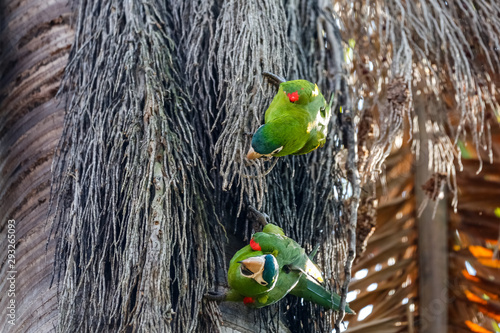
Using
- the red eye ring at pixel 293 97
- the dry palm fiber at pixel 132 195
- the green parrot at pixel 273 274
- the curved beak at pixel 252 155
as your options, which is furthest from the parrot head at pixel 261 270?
the red eye ring at pixel 293 97

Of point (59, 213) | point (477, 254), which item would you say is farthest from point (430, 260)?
point (59, 213)

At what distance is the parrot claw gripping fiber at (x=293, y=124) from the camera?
212cm

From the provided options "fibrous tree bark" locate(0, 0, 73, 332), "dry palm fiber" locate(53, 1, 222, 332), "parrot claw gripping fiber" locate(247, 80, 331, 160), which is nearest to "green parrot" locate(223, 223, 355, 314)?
"dry palm fiber" locate(53, 1, 222, 332)

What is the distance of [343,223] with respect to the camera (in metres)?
2.46

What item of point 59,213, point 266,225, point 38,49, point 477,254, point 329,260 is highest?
point 38,49

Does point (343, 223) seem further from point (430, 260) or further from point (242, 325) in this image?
point (430, 260)

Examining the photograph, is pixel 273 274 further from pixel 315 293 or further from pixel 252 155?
pixel 252 155

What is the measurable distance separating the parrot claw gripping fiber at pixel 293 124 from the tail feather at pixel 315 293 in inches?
15.3

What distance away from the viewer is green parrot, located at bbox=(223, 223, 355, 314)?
1980 mm

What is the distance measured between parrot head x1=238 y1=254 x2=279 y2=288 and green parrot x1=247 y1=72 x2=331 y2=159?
1.04 ft

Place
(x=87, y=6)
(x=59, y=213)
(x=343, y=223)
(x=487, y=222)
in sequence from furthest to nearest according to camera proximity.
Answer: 1. (x=487, y=222)
2. (x=87, y=6)
3. (x=343, y=223)
4. (x=59, y=213)

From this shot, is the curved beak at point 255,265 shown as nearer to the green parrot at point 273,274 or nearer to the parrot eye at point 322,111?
the green parrot at point 273,274

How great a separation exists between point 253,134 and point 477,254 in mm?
1857

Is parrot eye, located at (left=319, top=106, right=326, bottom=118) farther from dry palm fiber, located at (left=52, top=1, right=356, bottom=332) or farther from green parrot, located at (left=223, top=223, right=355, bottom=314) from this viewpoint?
green parrot, located at (left=223, top=223, right=355, bottom=314)
